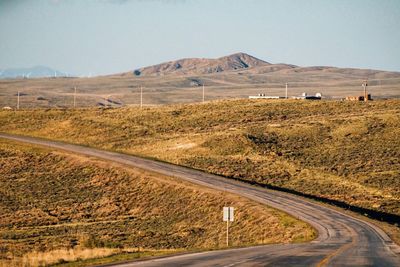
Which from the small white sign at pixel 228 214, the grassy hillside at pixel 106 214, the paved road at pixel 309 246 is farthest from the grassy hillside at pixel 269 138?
the small white sign at pixel 228 214

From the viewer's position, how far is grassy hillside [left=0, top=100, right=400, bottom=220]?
237ft

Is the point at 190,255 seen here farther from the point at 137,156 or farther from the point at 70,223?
the point at 137,156

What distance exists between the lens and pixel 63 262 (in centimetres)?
3219

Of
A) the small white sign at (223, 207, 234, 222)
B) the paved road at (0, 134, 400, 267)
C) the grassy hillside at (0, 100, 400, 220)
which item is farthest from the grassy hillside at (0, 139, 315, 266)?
the grassy hillside at (0, 100, 400, 220)

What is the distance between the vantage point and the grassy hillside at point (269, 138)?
237 ft

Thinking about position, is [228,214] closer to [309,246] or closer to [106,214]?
[309,246]

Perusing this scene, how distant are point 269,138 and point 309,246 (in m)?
59.8

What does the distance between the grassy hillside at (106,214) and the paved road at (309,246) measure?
2.11m

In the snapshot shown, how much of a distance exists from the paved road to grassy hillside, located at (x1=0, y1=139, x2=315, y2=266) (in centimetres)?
211

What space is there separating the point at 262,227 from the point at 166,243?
22.9ft

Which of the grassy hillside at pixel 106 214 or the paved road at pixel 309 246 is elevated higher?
the paved road at pixel 309 246

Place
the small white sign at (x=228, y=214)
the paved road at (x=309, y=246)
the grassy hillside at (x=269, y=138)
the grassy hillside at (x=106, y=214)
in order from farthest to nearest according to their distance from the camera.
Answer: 1. the grassy hillside at (x=269, y=138)
2. the grassy hillside at (x=106, y=214)
3. the small white sign at (x=228, y=214)
4. the paved road at (x=309, y=246)

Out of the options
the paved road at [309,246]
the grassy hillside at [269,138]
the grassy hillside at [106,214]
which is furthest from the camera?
the grassy hillside at [269,138]

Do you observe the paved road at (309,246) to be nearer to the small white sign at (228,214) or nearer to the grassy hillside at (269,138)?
the small white sign at (228,214)
